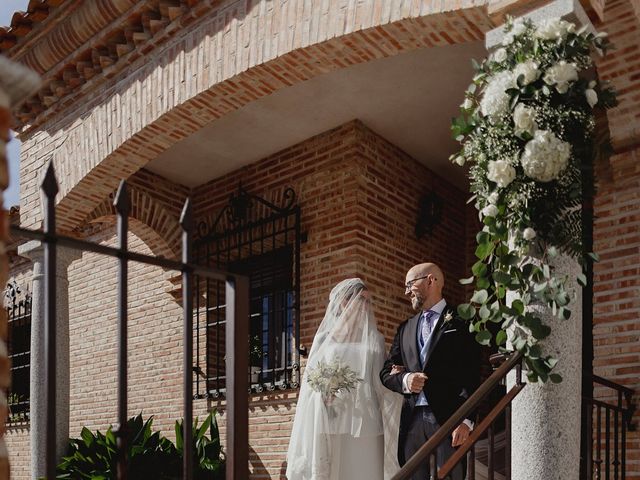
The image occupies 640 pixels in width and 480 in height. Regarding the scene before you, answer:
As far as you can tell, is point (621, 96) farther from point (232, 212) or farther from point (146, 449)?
point (146, 449)

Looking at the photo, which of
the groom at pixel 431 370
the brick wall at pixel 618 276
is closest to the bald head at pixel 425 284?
the groom at pixel 431 370

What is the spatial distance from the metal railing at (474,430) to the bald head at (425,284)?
1.27m

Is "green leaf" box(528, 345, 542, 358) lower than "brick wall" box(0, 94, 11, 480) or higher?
lower

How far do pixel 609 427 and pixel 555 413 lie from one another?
157 centimetres

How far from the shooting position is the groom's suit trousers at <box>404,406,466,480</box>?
15.9 feet

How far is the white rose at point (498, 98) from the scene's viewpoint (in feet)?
12.3

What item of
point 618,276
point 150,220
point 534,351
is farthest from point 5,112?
point 150,220

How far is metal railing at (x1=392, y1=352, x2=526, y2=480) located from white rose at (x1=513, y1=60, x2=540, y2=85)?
1.24 m

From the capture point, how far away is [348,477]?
5.93 meters

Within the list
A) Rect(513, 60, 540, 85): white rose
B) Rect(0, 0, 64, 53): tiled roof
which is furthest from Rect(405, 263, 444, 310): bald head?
Rect(0, 0, 64, 53): tiled roof

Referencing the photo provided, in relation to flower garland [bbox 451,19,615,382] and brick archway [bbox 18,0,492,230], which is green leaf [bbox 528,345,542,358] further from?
brick archway [bbox 18,0,492,230]

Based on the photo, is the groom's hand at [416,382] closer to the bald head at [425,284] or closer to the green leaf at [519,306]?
the bald head at [425,284]

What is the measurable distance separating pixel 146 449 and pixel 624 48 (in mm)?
5617

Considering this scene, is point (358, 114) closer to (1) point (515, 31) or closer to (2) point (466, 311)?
(1) point (515, 31)
